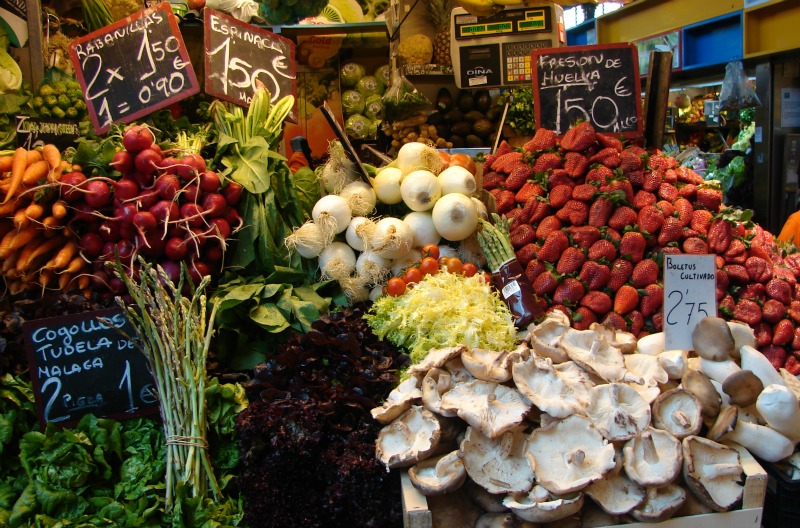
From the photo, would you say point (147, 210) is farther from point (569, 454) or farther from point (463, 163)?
point (569, 454)

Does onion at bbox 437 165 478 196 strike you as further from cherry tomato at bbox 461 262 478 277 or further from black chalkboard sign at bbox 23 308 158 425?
black chalkboard sign at bbox 23 308 158 425

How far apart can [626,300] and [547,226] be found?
0.46 metres

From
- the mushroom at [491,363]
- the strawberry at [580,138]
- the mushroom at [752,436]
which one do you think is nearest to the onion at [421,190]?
the strawberry at [580,138]

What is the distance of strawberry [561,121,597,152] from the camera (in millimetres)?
2881

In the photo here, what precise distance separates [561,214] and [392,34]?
3856mm

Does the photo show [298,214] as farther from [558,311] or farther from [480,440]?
[480,440]

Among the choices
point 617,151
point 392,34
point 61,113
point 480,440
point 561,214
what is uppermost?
point 392,34

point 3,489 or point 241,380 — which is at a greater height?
point 241,380

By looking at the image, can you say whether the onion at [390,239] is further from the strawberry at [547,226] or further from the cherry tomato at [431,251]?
the strawberry at [547,226]

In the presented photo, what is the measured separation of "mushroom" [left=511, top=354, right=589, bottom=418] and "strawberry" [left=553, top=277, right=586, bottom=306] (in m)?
0.69

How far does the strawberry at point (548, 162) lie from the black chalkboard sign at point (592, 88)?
383 millimetres

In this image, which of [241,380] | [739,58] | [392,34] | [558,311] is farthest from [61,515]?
[739,58]

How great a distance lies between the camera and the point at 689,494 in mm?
1670

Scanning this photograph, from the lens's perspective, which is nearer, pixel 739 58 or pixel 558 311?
pixel 558 311
